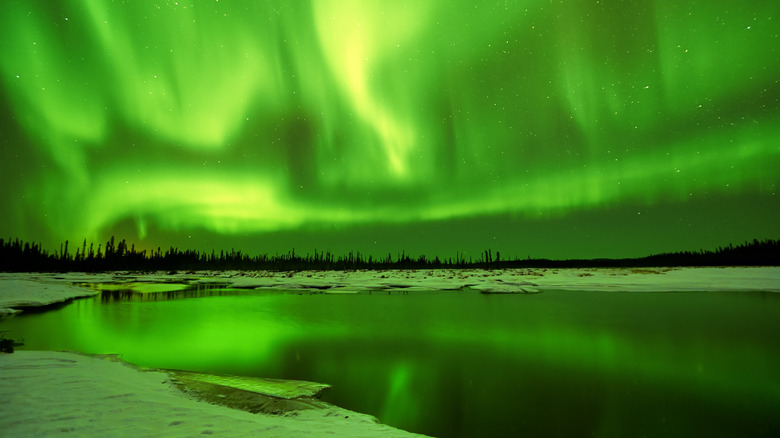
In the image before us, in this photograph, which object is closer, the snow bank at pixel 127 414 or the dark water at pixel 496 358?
the snow bank at pixel 127 414

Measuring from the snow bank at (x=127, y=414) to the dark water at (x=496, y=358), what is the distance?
5.18ft

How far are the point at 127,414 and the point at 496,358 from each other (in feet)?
35.8

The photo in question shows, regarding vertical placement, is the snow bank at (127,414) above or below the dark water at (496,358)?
above

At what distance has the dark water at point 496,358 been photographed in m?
8.02

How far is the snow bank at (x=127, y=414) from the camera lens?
5.75 metres

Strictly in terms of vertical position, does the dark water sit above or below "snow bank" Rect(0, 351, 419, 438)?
below

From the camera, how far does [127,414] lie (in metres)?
6.39

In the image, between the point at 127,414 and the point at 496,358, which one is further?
the point at 496,358

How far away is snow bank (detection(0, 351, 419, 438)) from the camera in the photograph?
18.9 ft

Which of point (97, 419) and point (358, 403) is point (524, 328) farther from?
point (97, 419)

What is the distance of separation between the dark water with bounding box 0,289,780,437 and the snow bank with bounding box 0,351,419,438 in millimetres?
1579

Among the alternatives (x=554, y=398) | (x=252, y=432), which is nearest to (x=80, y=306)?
(x=252, y=432)

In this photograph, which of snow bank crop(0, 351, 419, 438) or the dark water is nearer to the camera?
snow bank crop(0, 351, 419, 438)

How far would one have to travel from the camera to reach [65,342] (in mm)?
15016
